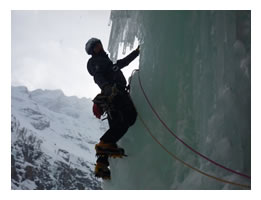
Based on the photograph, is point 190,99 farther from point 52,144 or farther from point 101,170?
point 52,144

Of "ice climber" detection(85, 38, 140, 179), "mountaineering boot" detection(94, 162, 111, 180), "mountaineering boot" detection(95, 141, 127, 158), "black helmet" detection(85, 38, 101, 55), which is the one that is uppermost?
"black helmet" detection(85, 38, 101, 55)

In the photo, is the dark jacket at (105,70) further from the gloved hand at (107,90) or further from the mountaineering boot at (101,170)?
the mountaineering boot at (101,170)

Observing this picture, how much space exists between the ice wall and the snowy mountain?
57262 millimetres

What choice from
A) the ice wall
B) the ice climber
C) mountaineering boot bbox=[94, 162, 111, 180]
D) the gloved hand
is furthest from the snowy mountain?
the gloved hand

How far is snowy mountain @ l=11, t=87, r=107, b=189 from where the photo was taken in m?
84.2

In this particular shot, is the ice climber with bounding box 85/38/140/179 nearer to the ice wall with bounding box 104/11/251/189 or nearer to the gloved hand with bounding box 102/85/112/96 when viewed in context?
the gloved hand with bounding box 102/85/112/96

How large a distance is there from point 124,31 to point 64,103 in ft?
593

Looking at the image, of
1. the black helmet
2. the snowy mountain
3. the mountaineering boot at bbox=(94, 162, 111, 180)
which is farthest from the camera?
the snowy mountain

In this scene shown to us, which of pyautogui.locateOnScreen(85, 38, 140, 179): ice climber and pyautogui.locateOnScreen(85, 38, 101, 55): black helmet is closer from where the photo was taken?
pyautogui.locateOnScreen(85, 38, 140, 179): ice climber

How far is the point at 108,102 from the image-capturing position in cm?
396

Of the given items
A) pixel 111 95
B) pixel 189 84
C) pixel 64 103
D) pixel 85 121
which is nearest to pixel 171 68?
pixel 189 84

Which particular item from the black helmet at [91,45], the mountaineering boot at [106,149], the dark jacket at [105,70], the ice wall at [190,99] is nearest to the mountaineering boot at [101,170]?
the mountaineering boot at [106,149]

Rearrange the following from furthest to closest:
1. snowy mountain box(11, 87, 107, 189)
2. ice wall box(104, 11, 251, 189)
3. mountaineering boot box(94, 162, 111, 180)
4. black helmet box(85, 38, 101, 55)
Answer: snowy mountain box(11, 87, 107, 189) → black helmet box(85, 38, 101, 55) → mountaineering boot box(94, 162, 111, 180) → ice wall box(104, 11, 251, 189)

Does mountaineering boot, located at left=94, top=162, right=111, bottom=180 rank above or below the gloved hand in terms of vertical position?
below
